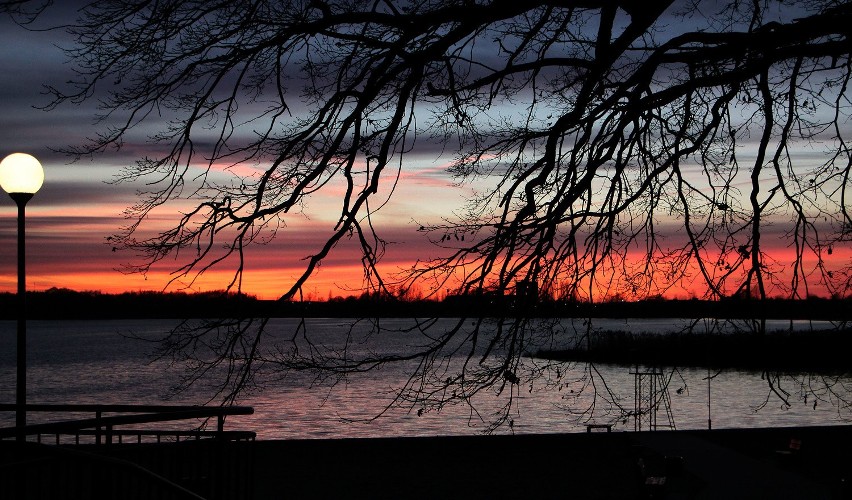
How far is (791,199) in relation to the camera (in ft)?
27.5

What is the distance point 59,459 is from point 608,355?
3319 inches

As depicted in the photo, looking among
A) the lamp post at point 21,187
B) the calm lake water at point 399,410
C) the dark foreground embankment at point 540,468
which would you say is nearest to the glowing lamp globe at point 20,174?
the lamp post at point 21,187

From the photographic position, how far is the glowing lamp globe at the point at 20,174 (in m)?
10.1

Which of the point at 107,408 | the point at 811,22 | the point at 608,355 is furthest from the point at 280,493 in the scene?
the point at 608,355

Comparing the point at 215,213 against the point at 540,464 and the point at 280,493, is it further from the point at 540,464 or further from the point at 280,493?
the point at 540,464

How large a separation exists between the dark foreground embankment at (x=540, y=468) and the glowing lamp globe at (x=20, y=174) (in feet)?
12.0

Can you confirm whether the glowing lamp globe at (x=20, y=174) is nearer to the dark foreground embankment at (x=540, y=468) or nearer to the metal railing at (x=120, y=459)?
the metal railing at (x=120, y=459)

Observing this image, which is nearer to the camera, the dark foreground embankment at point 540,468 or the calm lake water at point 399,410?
the dark foreground embankment at point 540,468

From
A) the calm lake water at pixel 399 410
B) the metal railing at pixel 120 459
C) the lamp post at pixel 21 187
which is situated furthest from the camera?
the calm lake water at pixel 399 410

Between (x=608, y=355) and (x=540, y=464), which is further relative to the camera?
(x=608, y=355)

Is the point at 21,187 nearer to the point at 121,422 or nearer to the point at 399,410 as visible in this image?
the point at 121,422

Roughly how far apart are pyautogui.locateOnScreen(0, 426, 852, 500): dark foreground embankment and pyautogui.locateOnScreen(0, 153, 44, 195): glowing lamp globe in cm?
366

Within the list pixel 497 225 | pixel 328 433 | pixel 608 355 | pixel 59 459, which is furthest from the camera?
pixel 608 355

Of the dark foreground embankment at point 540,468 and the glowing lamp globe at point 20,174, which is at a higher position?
the glowing lamp globe at point 20,174
